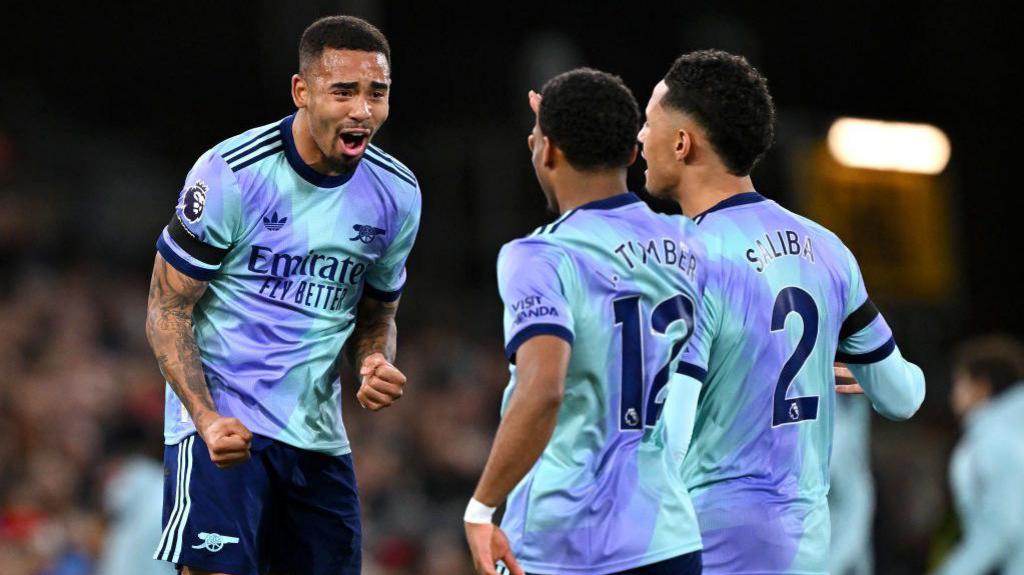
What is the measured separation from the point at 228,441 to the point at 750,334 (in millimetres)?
1497

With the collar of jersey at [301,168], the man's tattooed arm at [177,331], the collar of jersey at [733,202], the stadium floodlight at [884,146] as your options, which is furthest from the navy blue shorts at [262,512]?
the stadium floodlight at [884,146]

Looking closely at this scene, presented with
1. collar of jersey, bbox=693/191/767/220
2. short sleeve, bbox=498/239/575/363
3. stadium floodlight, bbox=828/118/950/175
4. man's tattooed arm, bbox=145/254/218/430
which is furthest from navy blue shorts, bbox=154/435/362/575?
stadium floodlight, bbox=828/118/950/175

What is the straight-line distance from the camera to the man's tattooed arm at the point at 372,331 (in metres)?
5.05

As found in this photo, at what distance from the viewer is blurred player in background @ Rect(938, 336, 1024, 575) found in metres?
9.00

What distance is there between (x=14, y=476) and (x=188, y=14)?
26.3 ft

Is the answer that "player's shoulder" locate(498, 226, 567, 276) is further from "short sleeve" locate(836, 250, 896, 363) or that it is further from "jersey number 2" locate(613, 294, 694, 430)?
"short sleeve" locate(836, 250, 896, 363)

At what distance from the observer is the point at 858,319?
465 centimetres

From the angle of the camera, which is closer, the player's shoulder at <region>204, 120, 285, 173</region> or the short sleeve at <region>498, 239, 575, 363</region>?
the short sleeve at <region>498, 239, 575, 363</region>

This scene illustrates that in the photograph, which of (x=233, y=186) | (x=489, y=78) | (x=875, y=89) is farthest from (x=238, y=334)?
(x=875, y=89)

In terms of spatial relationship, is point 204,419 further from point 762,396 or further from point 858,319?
point 858,319

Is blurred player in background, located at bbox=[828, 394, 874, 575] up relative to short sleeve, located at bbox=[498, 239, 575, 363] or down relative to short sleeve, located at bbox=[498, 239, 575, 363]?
down

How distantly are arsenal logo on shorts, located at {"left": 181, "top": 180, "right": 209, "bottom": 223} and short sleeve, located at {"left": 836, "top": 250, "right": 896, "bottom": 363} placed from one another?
1.93 m

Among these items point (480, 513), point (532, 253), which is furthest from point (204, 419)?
point (532, 253)

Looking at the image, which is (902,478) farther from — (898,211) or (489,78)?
(489,78)
